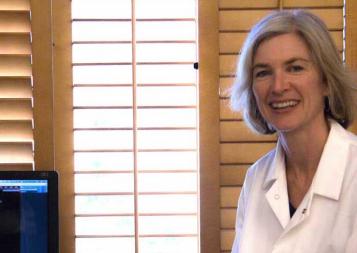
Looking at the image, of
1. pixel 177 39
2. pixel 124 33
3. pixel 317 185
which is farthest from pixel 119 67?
pixel 317 185

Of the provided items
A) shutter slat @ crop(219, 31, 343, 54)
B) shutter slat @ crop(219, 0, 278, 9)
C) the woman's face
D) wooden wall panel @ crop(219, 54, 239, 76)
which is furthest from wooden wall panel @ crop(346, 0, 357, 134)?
the woman's face

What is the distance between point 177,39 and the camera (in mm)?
1689

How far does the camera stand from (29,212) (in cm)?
152

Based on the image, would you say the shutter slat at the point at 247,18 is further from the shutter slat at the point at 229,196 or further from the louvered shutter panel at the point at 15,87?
the louvered shutter panel at the point at 15,87

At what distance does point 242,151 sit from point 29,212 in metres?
Answer: 0.78

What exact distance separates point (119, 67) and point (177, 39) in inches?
9.4

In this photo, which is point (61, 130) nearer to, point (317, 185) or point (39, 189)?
point (39, 189)

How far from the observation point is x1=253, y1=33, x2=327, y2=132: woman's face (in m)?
1.16

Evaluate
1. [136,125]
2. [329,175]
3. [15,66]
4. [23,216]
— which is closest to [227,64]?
[136,125]

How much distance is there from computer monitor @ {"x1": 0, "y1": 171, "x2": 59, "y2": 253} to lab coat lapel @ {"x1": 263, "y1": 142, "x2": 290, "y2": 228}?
694 mm

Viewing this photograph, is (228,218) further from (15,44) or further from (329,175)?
(15,44)

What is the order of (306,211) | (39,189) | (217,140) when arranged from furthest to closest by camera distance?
1. (217,140)
2. (39,189)
3. (306,211)

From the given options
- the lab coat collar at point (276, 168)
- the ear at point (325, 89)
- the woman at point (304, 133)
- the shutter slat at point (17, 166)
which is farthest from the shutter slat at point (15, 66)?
the ear at point (325, 89)

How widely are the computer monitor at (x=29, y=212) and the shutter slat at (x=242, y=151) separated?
611 millimetres
